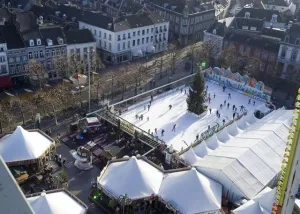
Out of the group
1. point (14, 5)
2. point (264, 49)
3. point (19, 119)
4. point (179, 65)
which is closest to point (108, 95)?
point (19, 119)

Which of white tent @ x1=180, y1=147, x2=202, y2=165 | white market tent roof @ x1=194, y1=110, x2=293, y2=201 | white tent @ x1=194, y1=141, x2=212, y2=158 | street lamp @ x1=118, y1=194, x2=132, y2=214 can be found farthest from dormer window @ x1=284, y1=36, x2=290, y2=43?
street lamp @ x1=118, y1=194, x2=132, y2=214

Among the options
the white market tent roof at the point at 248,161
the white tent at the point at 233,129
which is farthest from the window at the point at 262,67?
the white tent at the point at 233,129

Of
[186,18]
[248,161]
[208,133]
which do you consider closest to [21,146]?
[208,133]

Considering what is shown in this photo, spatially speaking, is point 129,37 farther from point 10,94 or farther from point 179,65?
point 10,94

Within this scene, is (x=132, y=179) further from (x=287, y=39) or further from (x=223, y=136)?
→ (x=287, y=39)

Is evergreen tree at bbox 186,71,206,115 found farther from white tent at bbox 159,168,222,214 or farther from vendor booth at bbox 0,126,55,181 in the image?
vendor booth at bbox 0,126,55,181

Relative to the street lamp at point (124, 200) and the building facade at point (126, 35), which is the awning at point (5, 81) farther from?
the street lamp at point (124, 200)
